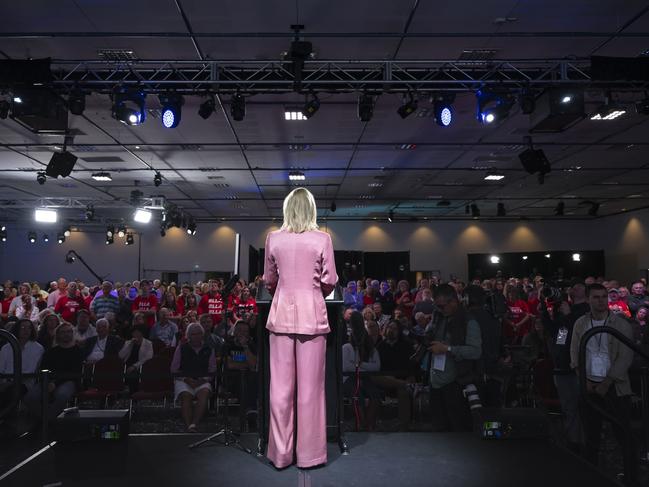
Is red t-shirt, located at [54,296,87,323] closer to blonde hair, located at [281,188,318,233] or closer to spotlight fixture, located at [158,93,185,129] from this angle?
spotlight fixture, located at [158,93,185,129]

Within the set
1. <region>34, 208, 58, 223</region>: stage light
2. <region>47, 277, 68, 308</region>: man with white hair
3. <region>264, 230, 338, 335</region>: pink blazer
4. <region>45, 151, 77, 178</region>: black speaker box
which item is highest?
<region>34, 208, 58, 223</region>: stage light

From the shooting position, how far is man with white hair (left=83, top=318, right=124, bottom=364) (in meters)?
7.52

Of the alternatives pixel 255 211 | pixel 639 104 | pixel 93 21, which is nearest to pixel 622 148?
pixel 639 104

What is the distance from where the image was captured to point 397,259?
2055cm

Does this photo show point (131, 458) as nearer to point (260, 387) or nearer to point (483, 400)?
point (260, 387)

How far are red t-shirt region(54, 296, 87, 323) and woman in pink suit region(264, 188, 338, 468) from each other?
8283 mm

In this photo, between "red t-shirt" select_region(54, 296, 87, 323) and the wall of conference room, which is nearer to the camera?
"red t-shirt" select_region(54, 296, 87, 323)

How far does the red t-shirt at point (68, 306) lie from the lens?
1016cm

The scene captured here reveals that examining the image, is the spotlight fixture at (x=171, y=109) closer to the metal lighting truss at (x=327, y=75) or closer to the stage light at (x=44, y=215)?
the metal lighting truss at (x=327, y=75)

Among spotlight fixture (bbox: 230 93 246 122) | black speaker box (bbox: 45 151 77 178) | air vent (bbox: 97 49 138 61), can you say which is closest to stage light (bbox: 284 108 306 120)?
spotlight fixture (bbox: 230 93 246 122)

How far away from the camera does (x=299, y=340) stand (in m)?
3.01

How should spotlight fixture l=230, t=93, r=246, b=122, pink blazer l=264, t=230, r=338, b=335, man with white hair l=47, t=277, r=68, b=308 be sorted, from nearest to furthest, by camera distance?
pink blazer l=264, t=230, r=338, b=335 → spotlight fixture l=230, t=93, r=246, b=122 → man with white hair l=47, t=277, r=68, b=308

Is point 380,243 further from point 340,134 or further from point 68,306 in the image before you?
point 68,306

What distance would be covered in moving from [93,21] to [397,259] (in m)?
16.0
